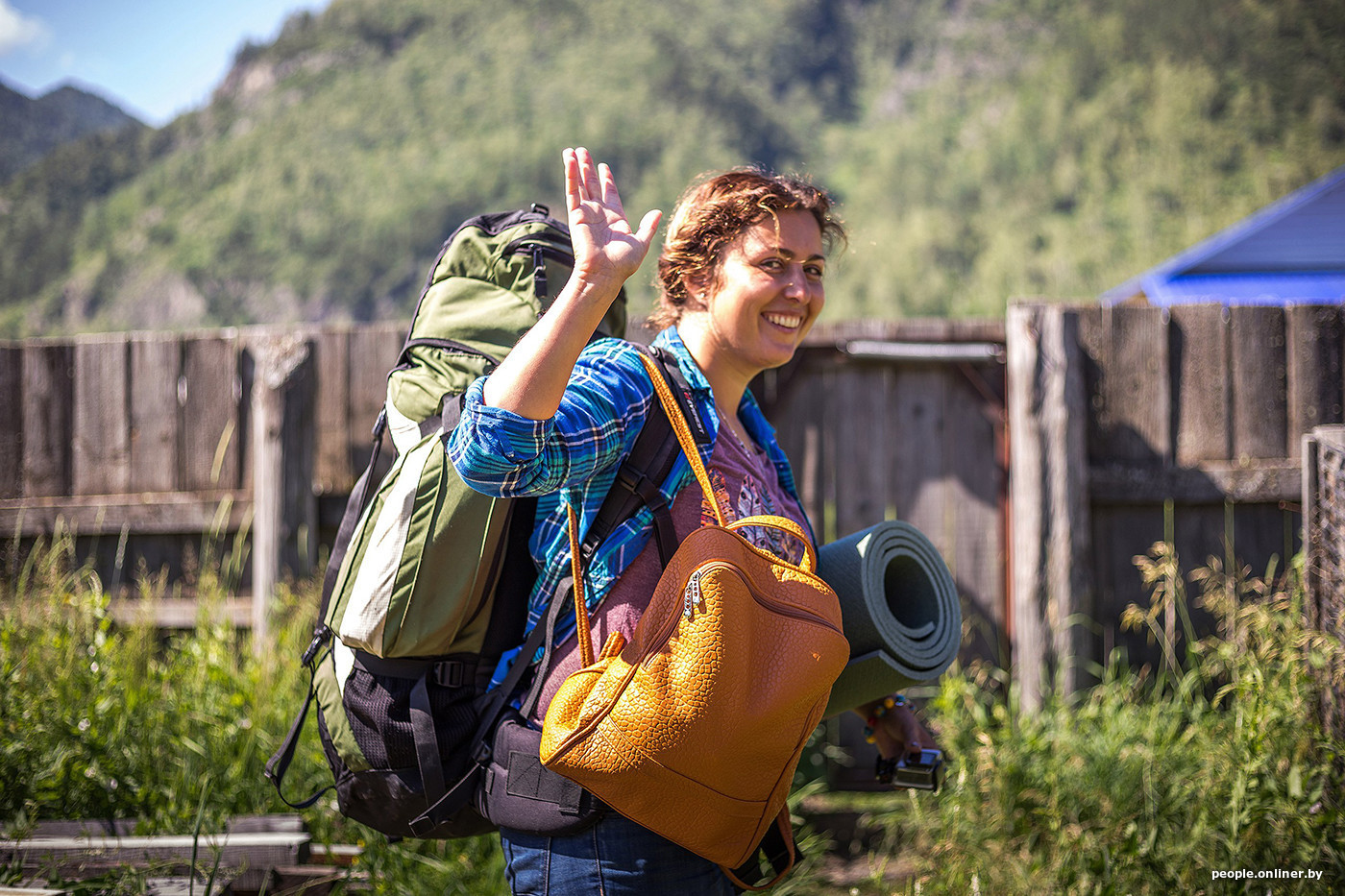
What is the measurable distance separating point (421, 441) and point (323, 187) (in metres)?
45.7

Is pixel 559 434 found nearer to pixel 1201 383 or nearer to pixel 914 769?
pixel 914 769

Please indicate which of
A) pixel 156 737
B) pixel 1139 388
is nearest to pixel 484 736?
pixel 156 737

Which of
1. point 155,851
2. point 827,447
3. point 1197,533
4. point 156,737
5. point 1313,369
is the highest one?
point 1313,369

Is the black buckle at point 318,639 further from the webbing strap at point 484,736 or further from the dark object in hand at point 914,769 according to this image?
the dark object in hand at point 914,769

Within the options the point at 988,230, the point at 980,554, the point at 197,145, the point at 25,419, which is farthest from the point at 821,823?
the point at 197,145

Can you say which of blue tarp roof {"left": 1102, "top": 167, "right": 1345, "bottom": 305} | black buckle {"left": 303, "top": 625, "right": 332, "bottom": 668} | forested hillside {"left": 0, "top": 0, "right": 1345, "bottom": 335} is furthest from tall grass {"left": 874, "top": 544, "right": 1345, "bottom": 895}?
forested hillside {"left": 0, "top": 0, "right": 1345, "bottom": 335}

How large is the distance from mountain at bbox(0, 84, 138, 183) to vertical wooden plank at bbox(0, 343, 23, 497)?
4007 centimetres

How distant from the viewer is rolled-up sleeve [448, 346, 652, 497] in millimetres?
1312

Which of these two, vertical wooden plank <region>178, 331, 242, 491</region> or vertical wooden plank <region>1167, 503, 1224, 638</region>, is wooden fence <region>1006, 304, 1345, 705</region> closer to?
vertical wooden plank <region>1167, 503, 1224, 638</region>

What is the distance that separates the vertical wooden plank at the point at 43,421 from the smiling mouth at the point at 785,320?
12.6ft

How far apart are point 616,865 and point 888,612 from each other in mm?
751

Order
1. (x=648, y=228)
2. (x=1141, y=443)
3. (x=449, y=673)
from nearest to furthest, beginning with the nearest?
1. (x=648, y=228)
2. (x=449, y=673)
3. (x=1141, y=443)

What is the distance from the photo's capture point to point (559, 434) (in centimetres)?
139

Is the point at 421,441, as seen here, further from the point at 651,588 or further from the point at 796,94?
the point at 796,94
